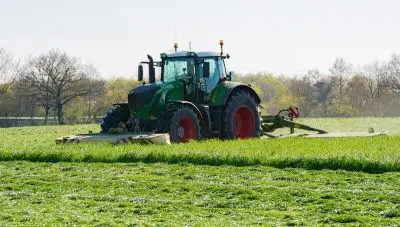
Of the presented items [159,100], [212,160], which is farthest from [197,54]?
[212,160]

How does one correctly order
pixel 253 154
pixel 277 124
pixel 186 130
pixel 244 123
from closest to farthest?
pixel 253 154 → pixel 186 130 → pixel 244 123 → pixel 277 124

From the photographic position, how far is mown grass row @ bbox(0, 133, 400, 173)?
13.3 meters

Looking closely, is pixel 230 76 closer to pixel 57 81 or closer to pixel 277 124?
pixel 277 124

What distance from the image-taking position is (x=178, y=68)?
66.4 ft

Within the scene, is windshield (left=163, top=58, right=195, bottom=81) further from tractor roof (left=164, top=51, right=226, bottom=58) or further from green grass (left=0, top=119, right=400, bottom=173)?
green grass (left=0, top=119, right=400, bottom=173)

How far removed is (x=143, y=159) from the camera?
15.4 m

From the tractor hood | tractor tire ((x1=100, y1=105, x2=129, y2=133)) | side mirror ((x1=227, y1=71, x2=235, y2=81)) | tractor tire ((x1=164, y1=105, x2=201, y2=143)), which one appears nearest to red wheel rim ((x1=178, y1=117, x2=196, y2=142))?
tractor tire ((x1=164, y1=105, x2=201, y2=143))

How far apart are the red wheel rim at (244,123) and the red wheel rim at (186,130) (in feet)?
7.39

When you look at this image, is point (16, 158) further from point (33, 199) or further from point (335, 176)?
point (335, 176)

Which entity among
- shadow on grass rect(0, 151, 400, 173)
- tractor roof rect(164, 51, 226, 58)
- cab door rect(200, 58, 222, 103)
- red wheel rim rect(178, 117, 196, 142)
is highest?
tractor roof rect(164, 51, 226, 58)

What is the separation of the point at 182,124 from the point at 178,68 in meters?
2.07

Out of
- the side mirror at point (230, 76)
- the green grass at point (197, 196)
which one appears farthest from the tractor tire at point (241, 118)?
the green grass at point (197, 196)

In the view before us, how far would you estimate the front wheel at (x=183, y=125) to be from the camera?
1825cm

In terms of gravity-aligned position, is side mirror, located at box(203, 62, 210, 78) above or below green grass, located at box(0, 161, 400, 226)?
above
